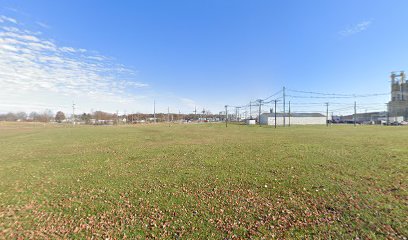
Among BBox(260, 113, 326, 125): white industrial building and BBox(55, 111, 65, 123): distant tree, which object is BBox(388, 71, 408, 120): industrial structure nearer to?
BBox(260, 113, 326, 125): white industrial building

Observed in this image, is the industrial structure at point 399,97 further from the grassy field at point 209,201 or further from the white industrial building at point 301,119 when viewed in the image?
the grassy field at point 209,201

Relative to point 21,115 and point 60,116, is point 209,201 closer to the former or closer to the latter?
point 60,116

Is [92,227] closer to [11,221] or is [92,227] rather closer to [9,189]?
[11,221]

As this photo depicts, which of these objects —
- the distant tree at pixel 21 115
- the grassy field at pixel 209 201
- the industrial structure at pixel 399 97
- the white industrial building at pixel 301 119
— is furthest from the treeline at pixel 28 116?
the industrial structure at pixel 399 97

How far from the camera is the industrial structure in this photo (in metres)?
81.2

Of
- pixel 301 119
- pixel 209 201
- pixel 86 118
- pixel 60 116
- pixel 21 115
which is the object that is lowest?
pixel 209 201

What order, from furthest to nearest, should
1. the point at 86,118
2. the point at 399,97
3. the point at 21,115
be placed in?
the point at 21,115 → the point at 86,118 → the point at 399,97

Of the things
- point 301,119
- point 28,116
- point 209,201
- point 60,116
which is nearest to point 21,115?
point 28,116

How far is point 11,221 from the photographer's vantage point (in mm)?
4328

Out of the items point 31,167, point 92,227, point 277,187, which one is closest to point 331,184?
point 277,187

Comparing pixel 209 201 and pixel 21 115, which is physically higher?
pixel 21 115

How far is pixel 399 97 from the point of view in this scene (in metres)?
83.8

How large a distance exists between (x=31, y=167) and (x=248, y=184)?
10542 millimetres

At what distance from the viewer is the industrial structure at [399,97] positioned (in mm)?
81188
